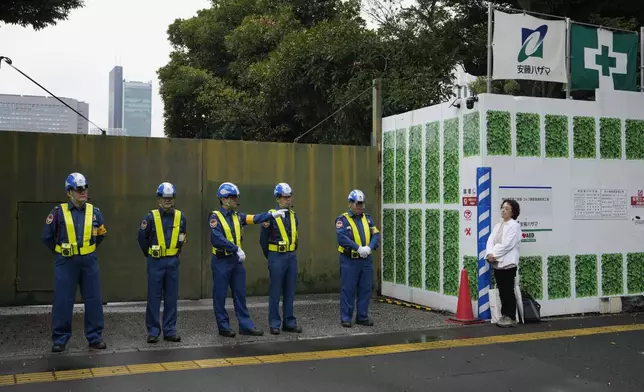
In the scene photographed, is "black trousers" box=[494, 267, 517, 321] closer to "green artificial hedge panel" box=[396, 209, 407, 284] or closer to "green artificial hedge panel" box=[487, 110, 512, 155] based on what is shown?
"green artificial hedge panel" box=[487, 110, 512, 155]

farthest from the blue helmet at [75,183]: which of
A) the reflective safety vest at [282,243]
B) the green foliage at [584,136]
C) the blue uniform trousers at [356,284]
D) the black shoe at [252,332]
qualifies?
the green foliage at [584,136]

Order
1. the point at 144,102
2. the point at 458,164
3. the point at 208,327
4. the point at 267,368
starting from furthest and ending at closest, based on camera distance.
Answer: the point at 144,102 < the point at 458,164 < the point at 208,327 < the point at 267,368

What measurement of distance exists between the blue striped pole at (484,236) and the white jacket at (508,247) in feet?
0.99

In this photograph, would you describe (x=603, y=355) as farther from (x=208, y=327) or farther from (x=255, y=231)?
(x=255, y=231)

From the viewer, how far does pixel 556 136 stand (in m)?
10.6

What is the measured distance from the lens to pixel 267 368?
7.12m

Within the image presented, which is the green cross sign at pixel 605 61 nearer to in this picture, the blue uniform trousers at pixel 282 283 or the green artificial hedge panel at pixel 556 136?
the green artificial hedge panel at pixel 556 136

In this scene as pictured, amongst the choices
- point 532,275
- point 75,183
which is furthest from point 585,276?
point 75,183

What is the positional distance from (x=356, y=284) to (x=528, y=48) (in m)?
4.84

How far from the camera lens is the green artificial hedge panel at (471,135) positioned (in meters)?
10.1

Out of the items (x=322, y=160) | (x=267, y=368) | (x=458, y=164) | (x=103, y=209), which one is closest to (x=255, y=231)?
(x=322, y=160)

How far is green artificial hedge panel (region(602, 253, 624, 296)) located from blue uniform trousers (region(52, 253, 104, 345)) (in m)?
8.07

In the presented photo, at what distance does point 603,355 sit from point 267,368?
4.07 meters

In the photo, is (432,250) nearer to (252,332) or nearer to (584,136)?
(584,136)
